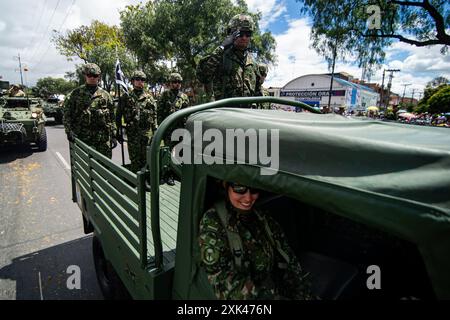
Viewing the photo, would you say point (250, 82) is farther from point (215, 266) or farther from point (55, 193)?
point (55, 193)

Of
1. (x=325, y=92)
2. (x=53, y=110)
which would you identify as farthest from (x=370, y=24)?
(x=325, y=92)

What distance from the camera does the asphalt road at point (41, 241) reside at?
8.66 feet

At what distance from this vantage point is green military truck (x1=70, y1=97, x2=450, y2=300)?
71 cm

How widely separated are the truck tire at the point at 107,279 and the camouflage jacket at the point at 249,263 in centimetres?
129

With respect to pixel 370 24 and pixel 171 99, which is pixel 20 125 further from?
pixel 370 24

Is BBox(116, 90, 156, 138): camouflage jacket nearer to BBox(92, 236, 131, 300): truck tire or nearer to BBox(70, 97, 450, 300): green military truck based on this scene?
BBox(70, 97, 450, 300): green military truck

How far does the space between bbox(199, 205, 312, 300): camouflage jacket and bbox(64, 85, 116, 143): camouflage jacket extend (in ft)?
11.4

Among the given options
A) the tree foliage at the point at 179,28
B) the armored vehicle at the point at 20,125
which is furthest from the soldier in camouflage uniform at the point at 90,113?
the tree foliage at the point at 179,28

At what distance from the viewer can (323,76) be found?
44.0m

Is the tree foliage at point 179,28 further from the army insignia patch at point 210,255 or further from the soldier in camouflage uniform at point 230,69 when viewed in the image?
the army insignia patch at point 210,255

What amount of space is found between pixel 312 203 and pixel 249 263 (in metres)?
0.63

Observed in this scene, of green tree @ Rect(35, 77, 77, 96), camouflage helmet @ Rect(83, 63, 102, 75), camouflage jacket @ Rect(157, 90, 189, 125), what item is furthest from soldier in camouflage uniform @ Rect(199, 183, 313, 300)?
green tree @ Rect(35, 77, 77, 96)

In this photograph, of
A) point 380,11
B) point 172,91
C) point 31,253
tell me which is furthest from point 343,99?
point 31,253

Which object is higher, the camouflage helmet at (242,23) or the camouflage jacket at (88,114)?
the camouflage helmet at (242,23)
